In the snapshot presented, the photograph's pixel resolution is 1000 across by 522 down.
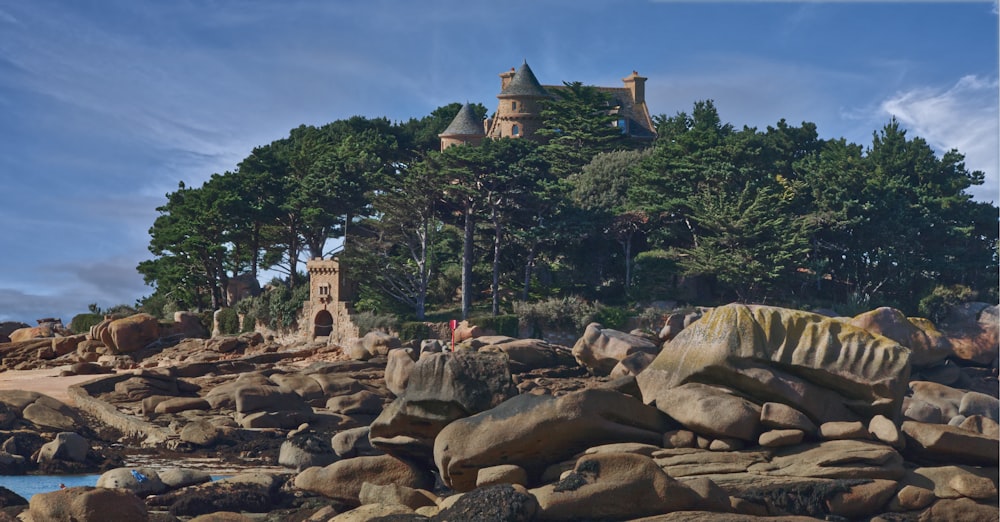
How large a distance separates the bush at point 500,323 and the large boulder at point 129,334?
1792cm

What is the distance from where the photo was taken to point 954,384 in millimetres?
43188

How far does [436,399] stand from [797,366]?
7.01 m

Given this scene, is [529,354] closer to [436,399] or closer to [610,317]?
[610,317]

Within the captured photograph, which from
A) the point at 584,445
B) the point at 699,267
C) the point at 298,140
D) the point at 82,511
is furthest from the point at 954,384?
the point at 298,140

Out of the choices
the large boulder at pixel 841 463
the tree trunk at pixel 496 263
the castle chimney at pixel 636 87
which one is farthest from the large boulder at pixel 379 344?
the castle chimney at pixel 636 87

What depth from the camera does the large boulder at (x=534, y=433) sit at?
1923 centimetres

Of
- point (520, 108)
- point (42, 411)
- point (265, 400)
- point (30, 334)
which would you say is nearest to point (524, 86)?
point (520, 108)

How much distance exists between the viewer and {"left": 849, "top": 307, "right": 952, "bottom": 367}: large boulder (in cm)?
3806

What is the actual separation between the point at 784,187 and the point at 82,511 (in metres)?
46.0

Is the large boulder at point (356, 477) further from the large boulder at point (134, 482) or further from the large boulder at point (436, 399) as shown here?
the large boulder at point (134, 482)

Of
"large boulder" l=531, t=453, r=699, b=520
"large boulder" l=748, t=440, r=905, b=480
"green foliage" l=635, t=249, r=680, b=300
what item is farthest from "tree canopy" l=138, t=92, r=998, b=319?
"large boulder" l=531, t=453, r=699, b=520

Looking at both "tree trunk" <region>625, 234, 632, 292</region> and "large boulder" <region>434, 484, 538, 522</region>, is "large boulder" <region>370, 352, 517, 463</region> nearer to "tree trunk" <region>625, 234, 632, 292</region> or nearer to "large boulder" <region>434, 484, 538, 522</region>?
"large boulder" <region>434, 484, 538, 522</region>

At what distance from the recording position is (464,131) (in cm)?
7906

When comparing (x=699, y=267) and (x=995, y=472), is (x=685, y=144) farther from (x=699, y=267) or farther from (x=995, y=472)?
(x=995, y=472)
